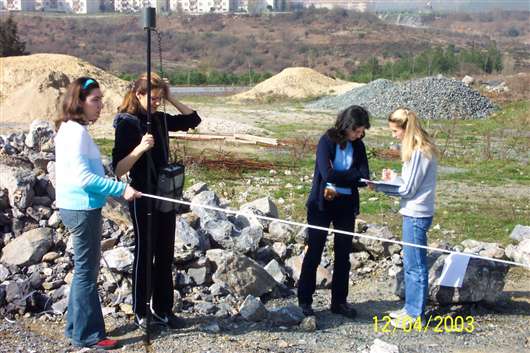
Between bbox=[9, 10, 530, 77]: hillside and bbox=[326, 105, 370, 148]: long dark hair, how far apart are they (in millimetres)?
57394

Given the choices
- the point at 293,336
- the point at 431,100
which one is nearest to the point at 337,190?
the point at 293,336

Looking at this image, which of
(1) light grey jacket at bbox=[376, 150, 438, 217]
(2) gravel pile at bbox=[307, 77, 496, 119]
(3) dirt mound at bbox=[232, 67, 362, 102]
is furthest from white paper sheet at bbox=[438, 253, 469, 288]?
(3) dirt mound at bbox=[232, 67, 362, 102]

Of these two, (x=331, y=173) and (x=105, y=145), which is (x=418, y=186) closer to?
(x=331, y=173)

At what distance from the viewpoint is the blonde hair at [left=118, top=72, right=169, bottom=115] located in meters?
5.20

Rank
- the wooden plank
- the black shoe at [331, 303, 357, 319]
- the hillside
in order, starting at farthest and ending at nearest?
1. the hillside
2. the wooden plank
3. the black shoe at [331, 303, 357, 319]

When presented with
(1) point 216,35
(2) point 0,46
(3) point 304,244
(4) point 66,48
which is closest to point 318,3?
(1) point 216,35

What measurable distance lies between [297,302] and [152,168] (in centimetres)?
211

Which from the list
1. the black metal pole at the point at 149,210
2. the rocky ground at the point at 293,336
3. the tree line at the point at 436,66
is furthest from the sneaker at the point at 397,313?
the tree line at the point at 436,66

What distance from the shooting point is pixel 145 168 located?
5316 mm

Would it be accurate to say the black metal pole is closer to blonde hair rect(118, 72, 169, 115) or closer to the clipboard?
blonde hair rect(118, 72, 169, 115)

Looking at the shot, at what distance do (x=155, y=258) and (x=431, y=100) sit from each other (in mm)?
22905

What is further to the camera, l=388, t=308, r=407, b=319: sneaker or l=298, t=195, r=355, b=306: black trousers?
l=388, t=308, r=407, b=319: sneaker

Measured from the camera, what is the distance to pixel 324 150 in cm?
570
